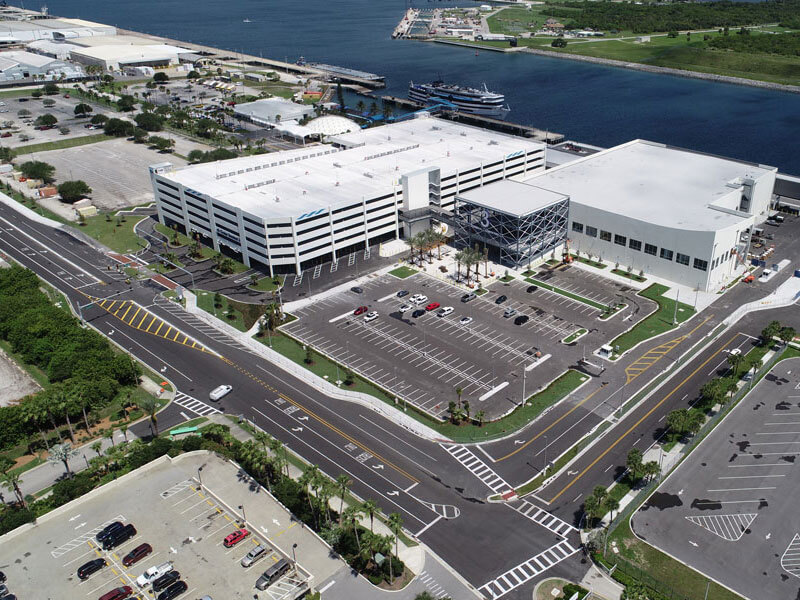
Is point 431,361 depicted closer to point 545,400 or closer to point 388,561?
point 545,400

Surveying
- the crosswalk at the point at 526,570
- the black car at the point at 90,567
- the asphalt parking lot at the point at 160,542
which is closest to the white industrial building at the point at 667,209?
the crosswalk at the point at 526,570

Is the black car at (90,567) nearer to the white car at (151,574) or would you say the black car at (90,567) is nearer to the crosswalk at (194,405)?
the white car at (151,574)

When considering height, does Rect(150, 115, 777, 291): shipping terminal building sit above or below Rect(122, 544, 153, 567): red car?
above

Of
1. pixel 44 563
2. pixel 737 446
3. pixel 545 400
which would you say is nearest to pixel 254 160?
pixel 545 400

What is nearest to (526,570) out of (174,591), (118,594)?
(174,591)

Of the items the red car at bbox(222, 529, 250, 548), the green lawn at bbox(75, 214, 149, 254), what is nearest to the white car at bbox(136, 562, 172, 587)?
the red car at bbox(222, 529, 250, 548)

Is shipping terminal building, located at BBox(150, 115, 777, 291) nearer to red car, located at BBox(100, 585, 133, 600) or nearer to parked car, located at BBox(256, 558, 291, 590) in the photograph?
parked car, located at BBox(256, 558, 291, 590)
